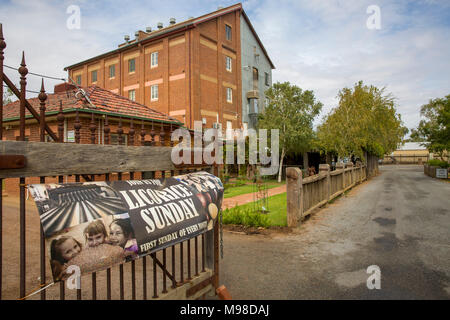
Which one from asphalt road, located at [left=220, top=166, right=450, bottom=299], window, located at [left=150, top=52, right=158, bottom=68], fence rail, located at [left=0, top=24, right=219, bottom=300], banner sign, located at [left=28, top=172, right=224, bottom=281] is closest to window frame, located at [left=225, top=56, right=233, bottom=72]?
window, located at [left=150, top=52, right=158, bottom=68]

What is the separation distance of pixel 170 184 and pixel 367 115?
20.1 m

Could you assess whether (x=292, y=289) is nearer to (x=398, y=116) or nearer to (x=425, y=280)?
(x=425, y=280)

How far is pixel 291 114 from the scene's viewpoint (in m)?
21.5

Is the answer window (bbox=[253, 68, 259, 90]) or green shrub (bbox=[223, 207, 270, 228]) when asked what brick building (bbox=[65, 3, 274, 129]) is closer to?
window (bbox=[253, 68, 259, 90])

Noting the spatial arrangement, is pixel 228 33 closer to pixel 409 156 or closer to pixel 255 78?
pixel 255 78

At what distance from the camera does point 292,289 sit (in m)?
3.88

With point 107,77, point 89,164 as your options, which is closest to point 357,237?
point 89,164

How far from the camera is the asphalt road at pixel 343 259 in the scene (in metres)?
Result: 3.81

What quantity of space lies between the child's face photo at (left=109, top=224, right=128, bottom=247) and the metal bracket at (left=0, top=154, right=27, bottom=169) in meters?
0.79

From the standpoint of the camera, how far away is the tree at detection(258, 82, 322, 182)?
21.0 metres

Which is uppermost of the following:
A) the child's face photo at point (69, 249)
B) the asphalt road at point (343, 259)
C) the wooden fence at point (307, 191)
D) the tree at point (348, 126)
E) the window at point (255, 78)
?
the window at point (255, 78)

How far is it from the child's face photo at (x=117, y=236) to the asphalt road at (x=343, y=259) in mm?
2124

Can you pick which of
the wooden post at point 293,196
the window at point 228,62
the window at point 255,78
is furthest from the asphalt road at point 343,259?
the window at point 255,78

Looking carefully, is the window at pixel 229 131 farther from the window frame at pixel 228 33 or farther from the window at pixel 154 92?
the window frame at pixel 228 33
